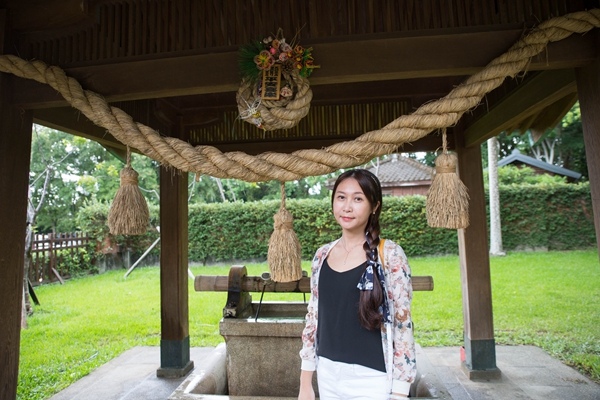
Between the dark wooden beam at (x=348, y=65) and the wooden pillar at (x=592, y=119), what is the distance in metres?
0.06

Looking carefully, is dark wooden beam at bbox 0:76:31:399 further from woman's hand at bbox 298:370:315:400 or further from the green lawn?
the green lawn

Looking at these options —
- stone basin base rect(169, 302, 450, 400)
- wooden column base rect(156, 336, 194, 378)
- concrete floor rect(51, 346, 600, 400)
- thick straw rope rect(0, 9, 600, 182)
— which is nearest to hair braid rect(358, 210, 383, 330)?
thick straw rope rect(0, 9, 600, 182)

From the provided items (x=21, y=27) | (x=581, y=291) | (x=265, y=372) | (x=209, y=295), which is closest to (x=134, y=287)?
(x=209, y=295)

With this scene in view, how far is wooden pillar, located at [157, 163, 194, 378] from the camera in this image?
354 centimetres

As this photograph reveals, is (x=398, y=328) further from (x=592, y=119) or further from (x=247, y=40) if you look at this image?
(x=247, y=40)

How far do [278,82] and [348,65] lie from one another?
306 millimetres

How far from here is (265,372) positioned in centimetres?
225

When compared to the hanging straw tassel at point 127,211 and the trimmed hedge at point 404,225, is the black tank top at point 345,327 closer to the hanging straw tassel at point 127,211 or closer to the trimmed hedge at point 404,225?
the hanging straw tassel at point 127,211

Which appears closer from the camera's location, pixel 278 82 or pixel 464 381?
pixel 278 82

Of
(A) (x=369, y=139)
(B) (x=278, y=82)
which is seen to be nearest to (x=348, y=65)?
(B) (x=278, y=82)

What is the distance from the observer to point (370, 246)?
4.10 ft

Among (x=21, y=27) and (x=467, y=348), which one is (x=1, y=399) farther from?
(x=467, y=348)

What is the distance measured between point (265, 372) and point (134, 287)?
638cm

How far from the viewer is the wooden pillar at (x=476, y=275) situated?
134 inches
